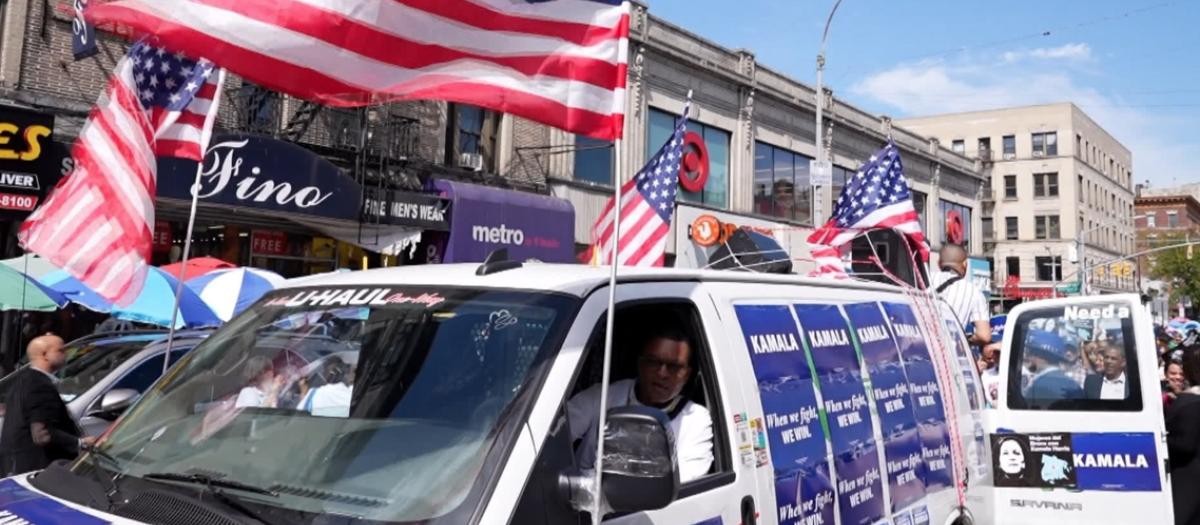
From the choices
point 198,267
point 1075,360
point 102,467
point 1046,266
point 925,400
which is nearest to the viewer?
point 102,467

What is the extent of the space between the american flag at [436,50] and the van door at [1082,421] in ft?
11.6

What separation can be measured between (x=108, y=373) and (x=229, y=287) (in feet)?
11.2

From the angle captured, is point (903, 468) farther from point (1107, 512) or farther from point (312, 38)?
point (312, 38)

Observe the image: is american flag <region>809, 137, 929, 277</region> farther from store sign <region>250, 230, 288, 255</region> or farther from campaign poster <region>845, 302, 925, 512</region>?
store sign <region>250, 230, 288, 255</region>

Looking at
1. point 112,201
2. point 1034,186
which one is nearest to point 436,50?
point 112,201

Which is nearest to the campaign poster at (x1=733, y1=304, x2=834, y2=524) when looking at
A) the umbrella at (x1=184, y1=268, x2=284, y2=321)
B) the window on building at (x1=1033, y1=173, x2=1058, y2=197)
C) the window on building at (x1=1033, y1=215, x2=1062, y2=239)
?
the umbrella at (x1=184, y1=268, x2=284, y2=321)

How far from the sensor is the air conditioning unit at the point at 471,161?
20.0 meters

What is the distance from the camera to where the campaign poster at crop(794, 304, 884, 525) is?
3.85 meters

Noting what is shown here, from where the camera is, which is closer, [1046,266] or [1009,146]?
[1046,266]

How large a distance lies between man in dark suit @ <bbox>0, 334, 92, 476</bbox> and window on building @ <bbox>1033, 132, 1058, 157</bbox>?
6554cm

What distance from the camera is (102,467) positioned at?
9.48 ft

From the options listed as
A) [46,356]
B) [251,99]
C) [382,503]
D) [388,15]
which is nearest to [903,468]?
[382,503]

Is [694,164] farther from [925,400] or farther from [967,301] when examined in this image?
[925,400]

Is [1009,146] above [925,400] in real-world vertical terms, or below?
above
